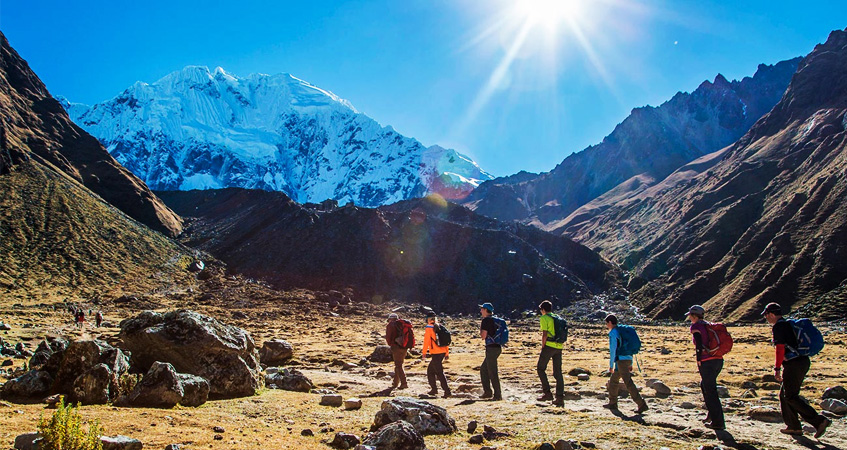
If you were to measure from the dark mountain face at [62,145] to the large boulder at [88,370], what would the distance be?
90.7 m

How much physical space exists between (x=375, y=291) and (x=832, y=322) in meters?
61.4

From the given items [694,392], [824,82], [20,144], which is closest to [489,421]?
[694,392]

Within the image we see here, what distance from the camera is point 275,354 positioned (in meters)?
24.3

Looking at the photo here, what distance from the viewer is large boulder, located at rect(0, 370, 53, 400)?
10305 mm

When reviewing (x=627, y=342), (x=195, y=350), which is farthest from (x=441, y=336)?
(x=195, y=350)

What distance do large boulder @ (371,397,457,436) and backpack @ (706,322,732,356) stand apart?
18.7 ft

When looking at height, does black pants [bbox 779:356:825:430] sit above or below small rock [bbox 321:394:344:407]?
above

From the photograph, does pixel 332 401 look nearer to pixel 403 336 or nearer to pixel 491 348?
pixel 403 336

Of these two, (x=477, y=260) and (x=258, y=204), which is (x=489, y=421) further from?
(x=258, y=204)

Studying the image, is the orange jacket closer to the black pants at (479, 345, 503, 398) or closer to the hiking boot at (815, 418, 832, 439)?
the black pants at (479, 345, 503, 398)

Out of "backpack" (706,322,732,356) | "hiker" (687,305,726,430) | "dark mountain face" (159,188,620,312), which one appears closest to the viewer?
"hiker" (687,305,726,430)

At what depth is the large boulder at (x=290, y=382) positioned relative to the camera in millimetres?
14984

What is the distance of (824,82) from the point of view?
132125 mm

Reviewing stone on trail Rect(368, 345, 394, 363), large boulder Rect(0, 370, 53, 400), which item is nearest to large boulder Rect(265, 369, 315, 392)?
large boulder Rect(0, 370, 53, 400)
